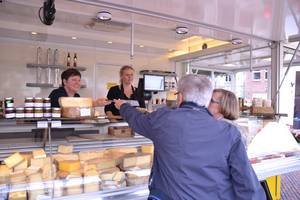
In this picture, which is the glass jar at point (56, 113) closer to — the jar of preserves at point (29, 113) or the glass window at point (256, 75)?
the jar of preserves at point (29, 113)

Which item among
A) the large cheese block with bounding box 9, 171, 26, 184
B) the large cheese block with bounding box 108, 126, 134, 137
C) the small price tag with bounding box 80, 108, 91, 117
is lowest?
the large cheese block with bounding box 9, 171, 26, 184

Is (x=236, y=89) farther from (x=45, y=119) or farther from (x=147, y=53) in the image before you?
(x=45, y=119)

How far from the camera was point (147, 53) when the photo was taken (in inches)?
240

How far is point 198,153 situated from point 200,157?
0.07ft

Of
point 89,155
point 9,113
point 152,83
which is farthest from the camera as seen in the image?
point 152,83

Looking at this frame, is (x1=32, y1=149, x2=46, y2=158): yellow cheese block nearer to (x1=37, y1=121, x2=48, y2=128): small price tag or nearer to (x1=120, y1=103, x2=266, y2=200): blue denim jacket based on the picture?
(x1=37, y1=121, x2=48, y2=128): small price tag

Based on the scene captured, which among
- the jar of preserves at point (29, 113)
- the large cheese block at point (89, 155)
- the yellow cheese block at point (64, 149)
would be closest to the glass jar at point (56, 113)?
the jar of preserves at point (29, 113)

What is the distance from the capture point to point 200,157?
1350 mm

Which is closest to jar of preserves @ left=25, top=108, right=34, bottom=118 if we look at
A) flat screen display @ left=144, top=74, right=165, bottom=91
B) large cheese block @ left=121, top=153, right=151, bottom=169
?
large cheese block @ left=121, top=153, right=151, bottom=169

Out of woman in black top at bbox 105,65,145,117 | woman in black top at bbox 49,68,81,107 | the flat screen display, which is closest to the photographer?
woman in black top at bbox 49,68,81,107

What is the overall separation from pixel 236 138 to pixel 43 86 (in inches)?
174

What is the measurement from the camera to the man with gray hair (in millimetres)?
1348

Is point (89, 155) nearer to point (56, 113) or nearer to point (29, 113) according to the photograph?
point (56, 113)

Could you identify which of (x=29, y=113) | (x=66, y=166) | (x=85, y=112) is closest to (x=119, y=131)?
(x=85, y=112)
